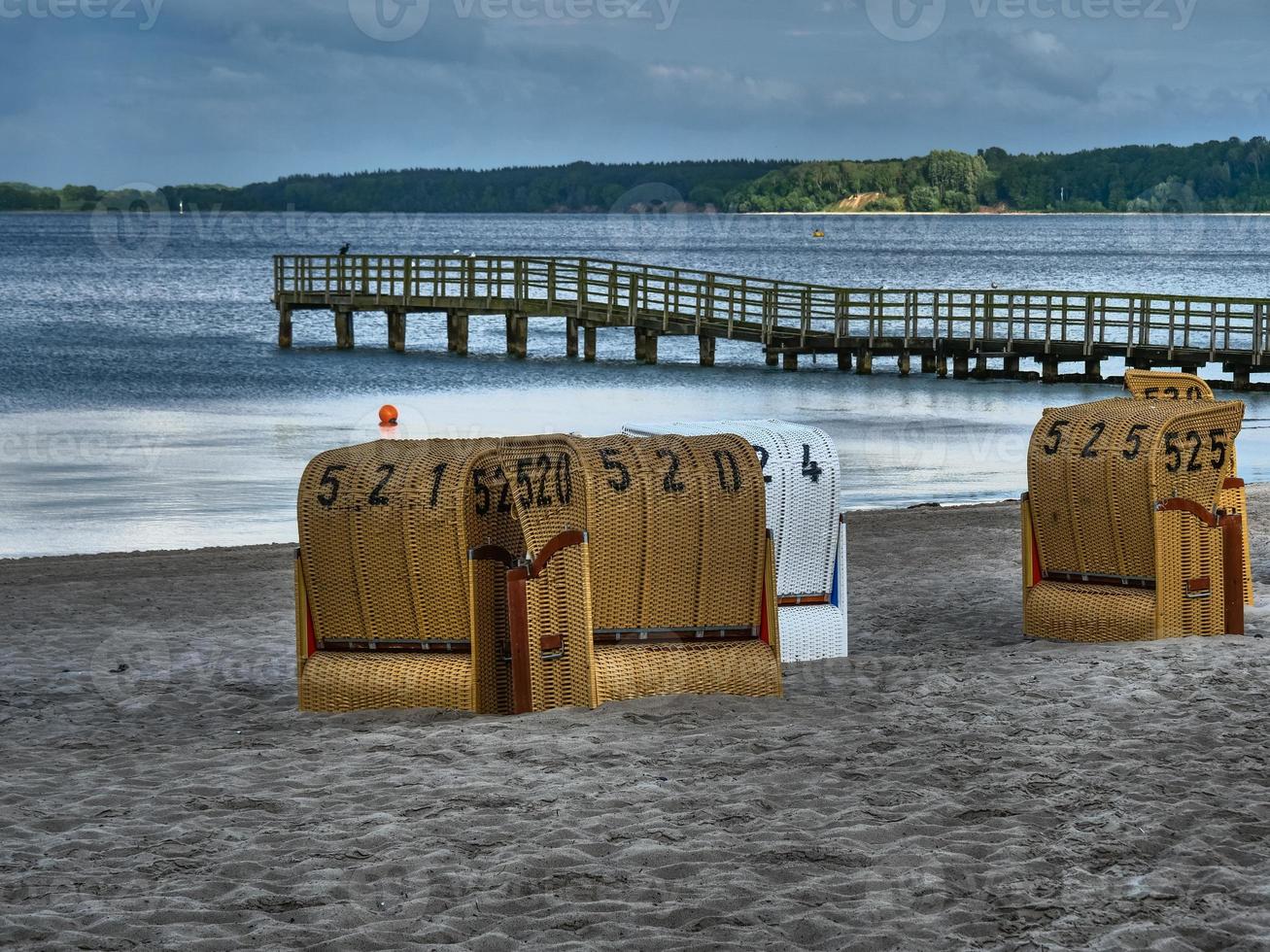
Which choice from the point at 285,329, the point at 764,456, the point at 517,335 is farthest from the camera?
the point at 285,329

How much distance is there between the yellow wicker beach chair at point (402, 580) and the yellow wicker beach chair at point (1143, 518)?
3.46 metres

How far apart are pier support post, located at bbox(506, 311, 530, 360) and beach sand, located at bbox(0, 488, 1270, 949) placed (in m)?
34.9

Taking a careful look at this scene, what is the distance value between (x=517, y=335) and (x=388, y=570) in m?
36.9

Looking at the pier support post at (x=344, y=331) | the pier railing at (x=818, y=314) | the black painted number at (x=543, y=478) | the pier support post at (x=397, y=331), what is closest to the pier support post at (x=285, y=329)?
the pier railing at (x=818, y=314)

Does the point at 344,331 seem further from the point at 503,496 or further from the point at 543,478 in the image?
the point at 543,478

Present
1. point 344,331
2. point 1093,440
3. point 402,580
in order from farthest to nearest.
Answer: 1. point 344,331
2. point 1093,440
3. point 402,580

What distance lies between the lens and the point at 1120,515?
905 centimetres

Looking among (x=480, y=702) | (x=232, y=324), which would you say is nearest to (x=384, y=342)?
(x=232, y=324)

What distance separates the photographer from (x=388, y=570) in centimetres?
749

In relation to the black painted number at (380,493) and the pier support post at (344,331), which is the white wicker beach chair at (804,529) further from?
the pier support post at (344,331)

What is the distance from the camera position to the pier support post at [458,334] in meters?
45.8

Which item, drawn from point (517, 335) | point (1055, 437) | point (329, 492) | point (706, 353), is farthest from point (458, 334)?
point (329, 492)

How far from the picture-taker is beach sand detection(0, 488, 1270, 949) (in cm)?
490

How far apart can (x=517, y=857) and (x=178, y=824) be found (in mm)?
1289
